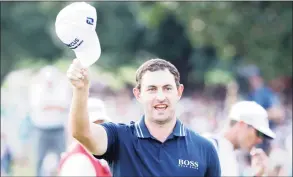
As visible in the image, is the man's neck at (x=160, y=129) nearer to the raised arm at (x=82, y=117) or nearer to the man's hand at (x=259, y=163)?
the raised arm at (x=82, y=117)

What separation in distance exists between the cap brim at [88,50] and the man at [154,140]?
416 millimetres

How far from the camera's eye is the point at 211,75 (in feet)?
114

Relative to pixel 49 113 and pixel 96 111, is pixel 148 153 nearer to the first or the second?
pixel 96 111

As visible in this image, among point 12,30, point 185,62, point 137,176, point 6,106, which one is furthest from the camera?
point 12,30

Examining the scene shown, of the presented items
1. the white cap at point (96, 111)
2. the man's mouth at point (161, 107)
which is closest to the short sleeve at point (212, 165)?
the man's mouth at point (161, 107)

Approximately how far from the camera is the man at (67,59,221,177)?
590cm

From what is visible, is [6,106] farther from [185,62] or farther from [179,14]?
[185,62]

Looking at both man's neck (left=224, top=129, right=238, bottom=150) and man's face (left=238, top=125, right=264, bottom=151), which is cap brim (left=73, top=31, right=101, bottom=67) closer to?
man's neck (left=224, top=129, right=238, bottom=150)

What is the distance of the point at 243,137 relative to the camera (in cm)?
852

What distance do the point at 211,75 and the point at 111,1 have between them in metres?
8.13

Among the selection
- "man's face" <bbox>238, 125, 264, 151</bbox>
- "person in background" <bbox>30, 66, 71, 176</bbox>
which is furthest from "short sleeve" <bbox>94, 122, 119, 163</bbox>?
"person in background" <bbox>30, 66, 71, 176</bbox>

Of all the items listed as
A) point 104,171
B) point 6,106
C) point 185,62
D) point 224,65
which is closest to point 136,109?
point 6,106

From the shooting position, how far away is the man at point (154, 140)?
5.90 meters

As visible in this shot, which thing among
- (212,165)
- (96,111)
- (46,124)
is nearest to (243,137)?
(96,111)
